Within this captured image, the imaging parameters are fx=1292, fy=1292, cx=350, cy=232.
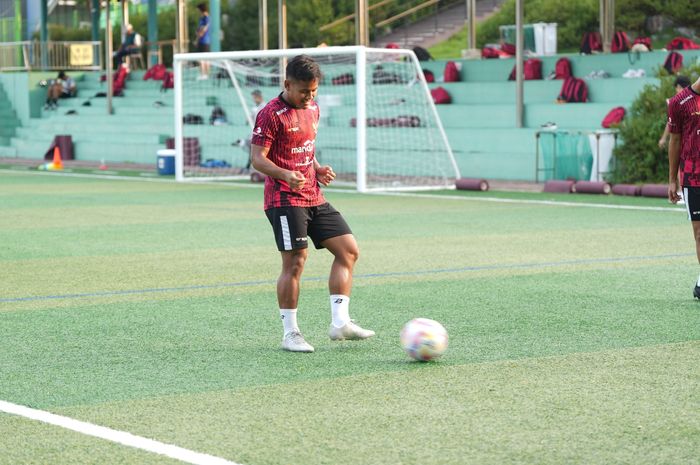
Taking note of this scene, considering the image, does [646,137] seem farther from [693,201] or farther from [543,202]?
[693,201]

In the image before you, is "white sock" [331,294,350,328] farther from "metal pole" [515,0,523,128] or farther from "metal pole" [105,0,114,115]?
"metal pole" [105,0,114,115]

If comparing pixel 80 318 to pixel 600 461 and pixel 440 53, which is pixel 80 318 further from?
pixel 440 53

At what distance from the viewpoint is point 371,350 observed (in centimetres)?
786

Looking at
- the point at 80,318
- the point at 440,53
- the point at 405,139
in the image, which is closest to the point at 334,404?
the point at 80,318

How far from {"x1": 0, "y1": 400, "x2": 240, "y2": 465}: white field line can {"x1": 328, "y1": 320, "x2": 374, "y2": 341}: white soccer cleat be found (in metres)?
2.30

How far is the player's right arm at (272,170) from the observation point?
760 cm

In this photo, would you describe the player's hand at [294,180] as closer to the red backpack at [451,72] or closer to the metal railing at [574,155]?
the metal railing at [574,155]

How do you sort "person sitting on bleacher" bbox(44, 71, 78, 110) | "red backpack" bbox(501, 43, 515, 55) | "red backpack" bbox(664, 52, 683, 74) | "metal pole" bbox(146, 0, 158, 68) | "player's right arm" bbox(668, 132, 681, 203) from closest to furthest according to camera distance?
"player's right arm" bbox(668, 132, 681, 203)
"red backpack" bbox(664, 52, 683, 74)
"red backpack" bbox(501, 43, 515, 55)
"person sitting on bleacher" bbox(44, 71, 78, 110)
"metal pole" bbox(146, 0, 158, 68)

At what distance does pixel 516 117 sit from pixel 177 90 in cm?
712

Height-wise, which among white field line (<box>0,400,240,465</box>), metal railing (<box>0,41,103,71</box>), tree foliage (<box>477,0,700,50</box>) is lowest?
white field line (<box>0,400,240,465</box>)

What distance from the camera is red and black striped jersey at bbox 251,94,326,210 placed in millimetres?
7797

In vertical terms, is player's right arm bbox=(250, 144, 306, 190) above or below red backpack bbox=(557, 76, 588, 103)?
below

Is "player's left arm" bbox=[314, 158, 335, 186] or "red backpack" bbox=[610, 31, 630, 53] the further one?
"red backpack" bbox=[610, 31, 630, 53]

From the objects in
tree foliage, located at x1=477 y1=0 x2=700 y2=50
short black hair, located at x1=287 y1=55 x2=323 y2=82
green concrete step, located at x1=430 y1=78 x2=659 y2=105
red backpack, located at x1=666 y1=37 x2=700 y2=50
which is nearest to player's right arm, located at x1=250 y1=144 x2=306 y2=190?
short black hair, located at x1=287 y1=55 x2=323 y2=82
